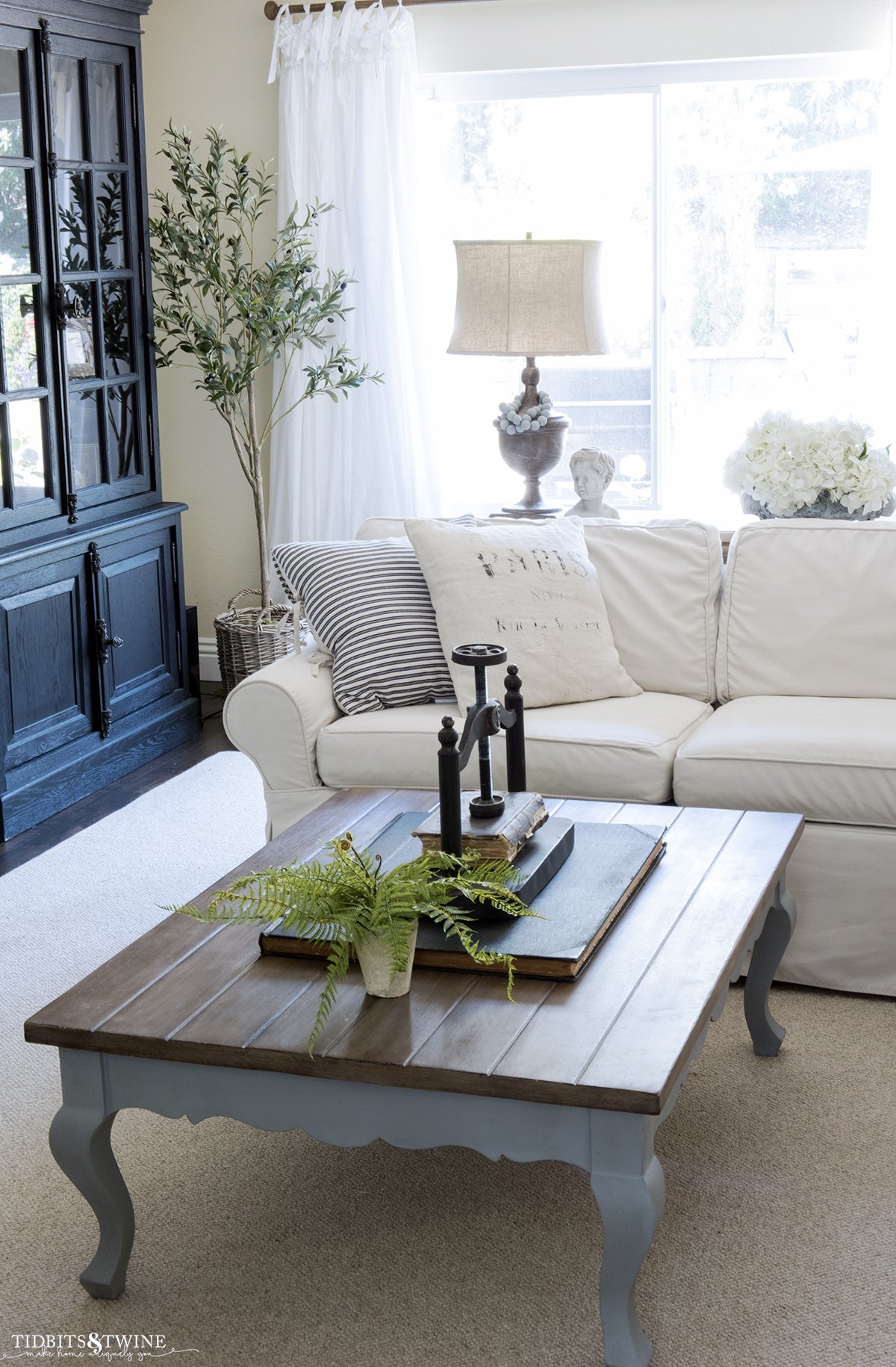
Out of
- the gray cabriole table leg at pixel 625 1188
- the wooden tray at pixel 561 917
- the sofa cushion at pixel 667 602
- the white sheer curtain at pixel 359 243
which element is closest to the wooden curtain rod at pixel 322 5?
the white sheer curtain at pixel 359 243

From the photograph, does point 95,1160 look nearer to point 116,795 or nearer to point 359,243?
point 116,795

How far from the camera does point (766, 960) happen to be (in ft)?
8.00

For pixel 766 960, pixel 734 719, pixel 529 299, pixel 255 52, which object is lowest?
pixel 766 960

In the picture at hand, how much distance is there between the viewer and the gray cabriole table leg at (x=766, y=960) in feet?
7.97

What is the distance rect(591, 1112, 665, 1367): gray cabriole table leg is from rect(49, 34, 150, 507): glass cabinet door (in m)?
2.95

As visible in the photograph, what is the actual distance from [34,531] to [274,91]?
1.96 metres

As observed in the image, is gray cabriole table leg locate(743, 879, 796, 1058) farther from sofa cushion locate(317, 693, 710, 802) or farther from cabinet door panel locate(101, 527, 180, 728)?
cabinet door panel locate(101, 527, 180, 728)

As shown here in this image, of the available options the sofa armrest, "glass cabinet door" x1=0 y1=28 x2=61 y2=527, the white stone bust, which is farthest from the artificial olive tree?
the sofa armrest

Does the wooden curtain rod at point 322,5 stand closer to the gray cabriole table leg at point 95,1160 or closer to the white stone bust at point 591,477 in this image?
the white stone bust at point 591,477

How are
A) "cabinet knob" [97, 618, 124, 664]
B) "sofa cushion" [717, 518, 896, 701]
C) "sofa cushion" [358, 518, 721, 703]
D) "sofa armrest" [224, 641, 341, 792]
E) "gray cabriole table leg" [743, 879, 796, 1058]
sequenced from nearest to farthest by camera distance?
"gray cabriole table leg" [743, 879, 796, 1058], "sofa armrest" [224, 641, 341, 792], "sofa cushion" [717, 518, 896, 701], "sofa cushion" [358, 518, 721, 703], "cabinet knob" [97, 618, 124, 664]

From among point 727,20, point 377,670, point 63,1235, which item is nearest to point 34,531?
point 377,670

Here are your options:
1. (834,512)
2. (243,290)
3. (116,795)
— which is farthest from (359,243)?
(834,512)

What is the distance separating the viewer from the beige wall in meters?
4.34

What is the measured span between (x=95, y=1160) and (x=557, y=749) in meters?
1.31
